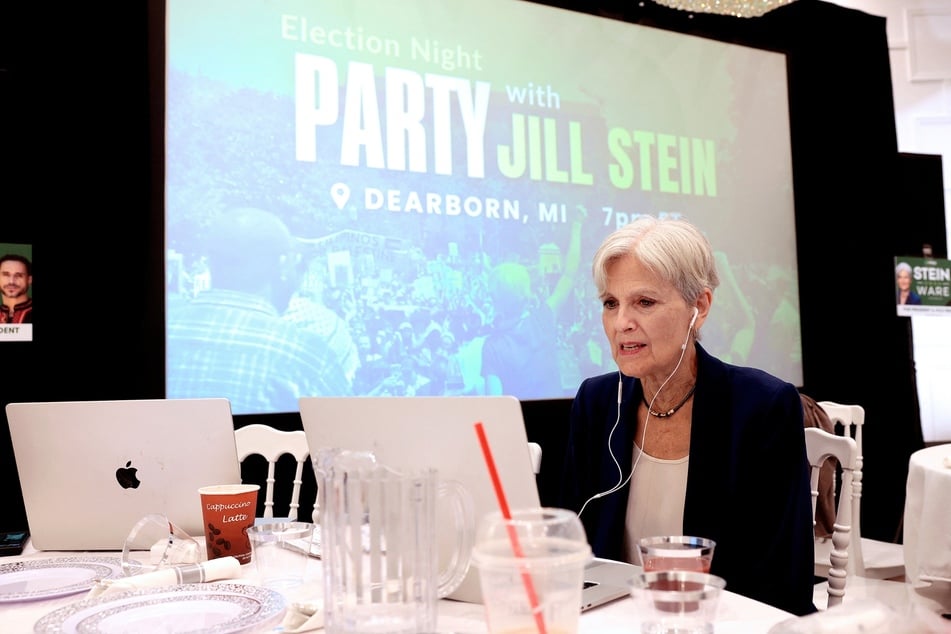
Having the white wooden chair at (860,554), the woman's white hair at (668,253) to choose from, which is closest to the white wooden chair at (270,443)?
the woman's white hair at (668,253)

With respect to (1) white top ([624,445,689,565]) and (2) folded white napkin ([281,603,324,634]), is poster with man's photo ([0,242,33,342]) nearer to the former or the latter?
(1) white top ([624,445,689,565])

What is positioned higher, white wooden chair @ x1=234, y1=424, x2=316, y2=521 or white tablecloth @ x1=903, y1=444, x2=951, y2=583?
white wooden chair @ x1=234, y1=424, x2=316, y2=521

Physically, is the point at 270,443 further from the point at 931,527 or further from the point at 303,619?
the point at 931,527

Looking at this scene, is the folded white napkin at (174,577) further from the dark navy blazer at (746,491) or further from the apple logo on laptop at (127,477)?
the dark navy blazer at (746,491)

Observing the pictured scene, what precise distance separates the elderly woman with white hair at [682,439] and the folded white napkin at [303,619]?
2.71ft

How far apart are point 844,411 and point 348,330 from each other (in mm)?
2055

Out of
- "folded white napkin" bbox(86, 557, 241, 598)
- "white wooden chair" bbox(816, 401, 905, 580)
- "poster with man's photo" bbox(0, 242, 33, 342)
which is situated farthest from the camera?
"poster with man's photo" bbox(0, 242, 33, 342)

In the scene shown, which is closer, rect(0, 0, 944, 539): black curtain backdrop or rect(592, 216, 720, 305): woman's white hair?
rect(592, 216, 720, 305): woman's white hair

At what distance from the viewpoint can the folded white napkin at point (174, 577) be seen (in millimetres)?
1089

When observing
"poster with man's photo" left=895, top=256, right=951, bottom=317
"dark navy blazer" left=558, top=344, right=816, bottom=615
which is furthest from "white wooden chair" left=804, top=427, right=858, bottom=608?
"poster with man's photo" left=895, top=256, right=951, bottom=317

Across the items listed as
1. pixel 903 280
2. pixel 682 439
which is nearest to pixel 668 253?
→ pixel 682 439

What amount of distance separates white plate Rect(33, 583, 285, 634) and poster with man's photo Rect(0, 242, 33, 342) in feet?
7.58

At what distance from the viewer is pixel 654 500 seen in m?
1.73

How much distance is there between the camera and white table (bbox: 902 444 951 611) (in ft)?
6.74
